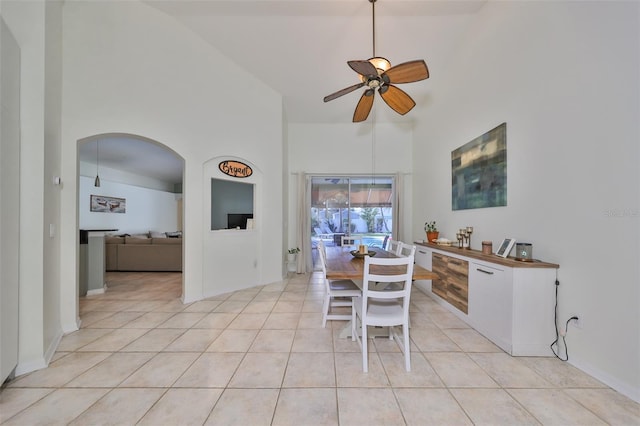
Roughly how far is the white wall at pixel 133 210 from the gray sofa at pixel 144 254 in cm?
187

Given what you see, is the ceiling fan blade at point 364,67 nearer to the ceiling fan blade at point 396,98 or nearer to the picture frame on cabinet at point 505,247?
the ceiling fan blade at point 396,98

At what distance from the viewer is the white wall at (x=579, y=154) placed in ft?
5.37

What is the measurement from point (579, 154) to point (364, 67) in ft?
6.14

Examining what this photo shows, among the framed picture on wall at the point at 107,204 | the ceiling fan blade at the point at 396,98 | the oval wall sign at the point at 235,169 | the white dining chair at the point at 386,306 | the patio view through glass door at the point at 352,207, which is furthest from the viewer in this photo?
the framed picture on wall at the point at 107,204

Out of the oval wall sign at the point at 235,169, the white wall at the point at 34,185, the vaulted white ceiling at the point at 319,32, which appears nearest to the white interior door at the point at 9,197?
the white wall at the point at 34,185

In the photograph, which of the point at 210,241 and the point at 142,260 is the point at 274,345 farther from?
the point at 142,260

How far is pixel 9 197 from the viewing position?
175cm

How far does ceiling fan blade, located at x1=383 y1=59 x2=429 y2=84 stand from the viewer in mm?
2187

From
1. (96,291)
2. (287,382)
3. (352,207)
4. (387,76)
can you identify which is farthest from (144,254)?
(387,76)

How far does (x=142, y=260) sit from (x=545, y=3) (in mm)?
7401

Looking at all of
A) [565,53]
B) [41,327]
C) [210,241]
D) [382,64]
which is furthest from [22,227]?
[565,53]

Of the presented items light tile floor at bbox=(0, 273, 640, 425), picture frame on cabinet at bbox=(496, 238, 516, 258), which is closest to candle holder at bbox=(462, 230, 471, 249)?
picture frame on cabinet at bbox=(496, 238, 516, 258)

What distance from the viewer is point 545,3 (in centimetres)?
219

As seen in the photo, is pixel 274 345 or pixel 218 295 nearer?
pixel 274 345
